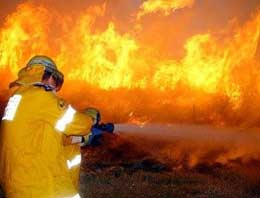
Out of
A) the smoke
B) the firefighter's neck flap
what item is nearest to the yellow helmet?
the firefighter's neck flap

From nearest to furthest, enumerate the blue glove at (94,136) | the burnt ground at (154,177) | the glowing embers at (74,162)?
1. the glowing embers at (74,162)
2. the blue glove at (94,136)
3. the burnt ground at (154,177)

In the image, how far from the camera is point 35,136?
10.7ft

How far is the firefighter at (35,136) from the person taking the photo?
3250 millimetres

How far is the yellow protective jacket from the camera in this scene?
10.7ft

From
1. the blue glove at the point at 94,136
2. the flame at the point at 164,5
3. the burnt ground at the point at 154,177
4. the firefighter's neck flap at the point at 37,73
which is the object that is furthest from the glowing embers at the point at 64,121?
the flame at the point at 164,5

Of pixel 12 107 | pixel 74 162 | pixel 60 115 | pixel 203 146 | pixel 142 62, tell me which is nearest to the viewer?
pixel 60 115

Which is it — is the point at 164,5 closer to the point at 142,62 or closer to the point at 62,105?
the point at 142,62

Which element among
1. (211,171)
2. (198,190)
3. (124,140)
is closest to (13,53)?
(124,140)

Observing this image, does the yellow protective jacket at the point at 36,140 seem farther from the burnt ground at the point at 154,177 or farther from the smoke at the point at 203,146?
the smoke at the point at 203,146

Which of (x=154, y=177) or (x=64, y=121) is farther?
(x=154, y=177)

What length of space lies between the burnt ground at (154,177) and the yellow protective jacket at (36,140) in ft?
18.6

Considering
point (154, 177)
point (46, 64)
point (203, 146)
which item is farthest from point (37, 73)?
point (203, 146)

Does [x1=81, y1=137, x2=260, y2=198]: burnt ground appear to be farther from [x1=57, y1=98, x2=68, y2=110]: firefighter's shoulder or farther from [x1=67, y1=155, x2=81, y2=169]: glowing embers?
[x1=57, y1=98, x2=68, y2=110]: firefighter's shoulder

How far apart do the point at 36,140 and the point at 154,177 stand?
8.14 meters
